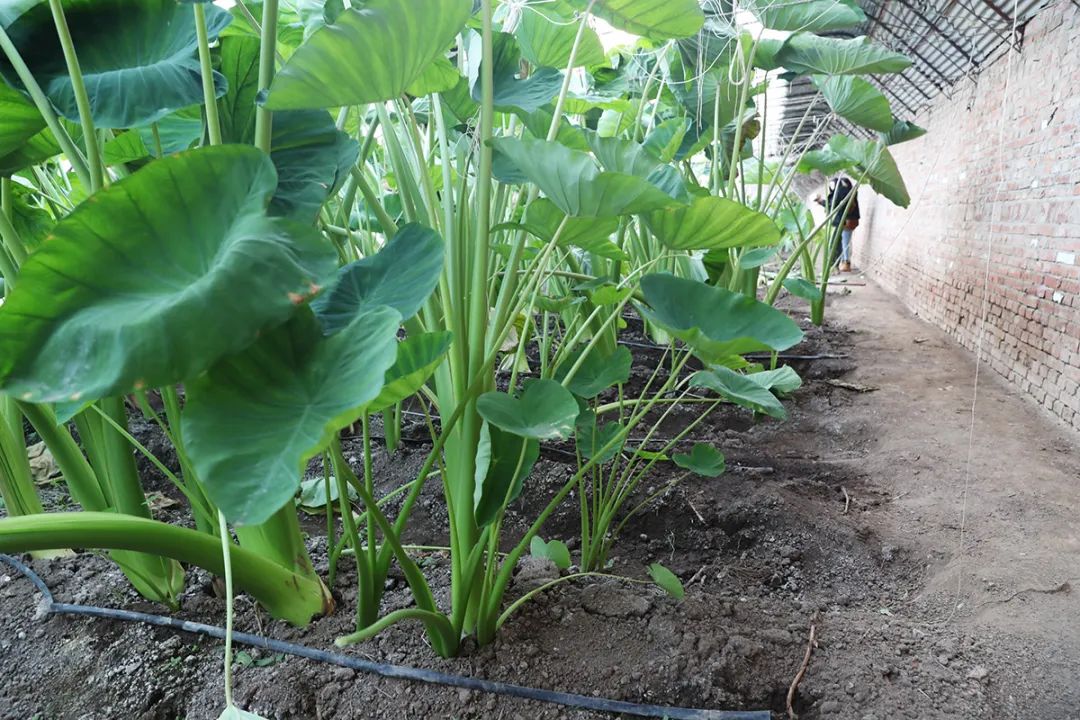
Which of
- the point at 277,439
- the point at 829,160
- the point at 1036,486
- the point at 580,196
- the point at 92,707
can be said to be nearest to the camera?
the point at 277,439

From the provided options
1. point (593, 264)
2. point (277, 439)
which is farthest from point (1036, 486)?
point (277, 439)

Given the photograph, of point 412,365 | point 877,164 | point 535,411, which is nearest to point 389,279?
point 412,365

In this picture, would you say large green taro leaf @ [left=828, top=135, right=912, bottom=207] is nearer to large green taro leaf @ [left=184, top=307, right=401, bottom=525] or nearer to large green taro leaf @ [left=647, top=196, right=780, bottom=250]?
large green taro leaf @ [left=647, top=196, right=780, bottom=250]

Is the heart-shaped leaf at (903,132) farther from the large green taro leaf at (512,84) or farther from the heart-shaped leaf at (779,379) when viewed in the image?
the large green taro leaf at (512,84)

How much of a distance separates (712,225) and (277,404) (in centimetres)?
67

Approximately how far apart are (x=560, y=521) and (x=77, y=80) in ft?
4.65

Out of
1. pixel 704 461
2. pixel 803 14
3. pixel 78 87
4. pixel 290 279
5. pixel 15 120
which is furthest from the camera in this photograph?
pixel 803 14

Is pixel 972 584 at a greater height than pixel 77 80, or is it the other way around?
pixel 77 80

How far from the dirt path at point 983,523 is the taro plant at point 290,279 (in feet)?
1.92

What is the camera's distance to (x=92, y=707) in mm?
914

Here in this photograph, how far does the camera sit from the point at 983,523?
1706 mm

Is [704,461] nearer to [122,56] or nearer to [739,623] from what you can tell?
[739,623]

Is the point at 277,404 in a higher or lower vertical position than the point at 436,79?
lower

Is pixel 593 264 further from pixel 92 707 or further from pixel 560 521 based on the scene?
pixel 92 707
